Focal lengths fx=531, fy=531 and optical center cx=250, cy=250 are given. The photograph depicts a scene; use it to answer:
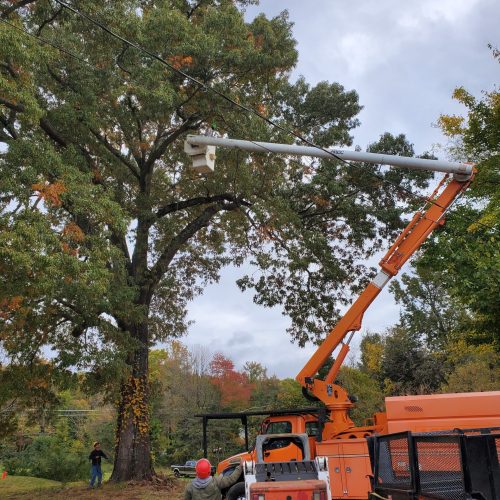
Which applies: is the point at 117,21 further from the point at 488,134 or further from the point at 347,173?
the point at 488,134

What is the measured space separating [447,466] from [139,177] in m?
18.8

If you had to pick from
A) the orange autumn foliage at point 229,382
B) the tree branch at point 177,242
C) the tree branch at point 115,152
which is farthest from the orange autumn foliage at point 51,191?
the orange autumn foliage at point 229,382

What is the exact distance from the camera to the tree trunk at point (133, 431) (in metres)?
19.8

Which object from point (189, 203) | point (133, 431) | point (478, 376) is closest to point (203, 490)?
point (133, 431)

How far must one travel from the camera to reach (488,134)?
21.7 meters

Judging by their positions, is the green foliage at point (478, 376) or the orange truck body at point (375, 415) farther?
the green foliage at point (478, 376)

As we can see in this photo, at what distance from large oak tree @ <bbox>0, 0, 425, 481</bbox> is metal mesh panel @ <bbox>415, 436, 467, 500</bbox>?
8984 millimetres

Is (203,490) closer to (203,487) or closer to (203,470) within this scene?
(203,487)

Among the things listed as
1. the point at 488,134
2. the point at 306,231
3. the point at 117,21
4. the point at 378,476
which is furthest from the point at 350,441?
the point at 488,134

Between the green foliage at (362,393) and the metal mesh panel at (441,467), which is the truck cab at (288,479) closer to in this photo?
the metal mesh panel at (441,467)

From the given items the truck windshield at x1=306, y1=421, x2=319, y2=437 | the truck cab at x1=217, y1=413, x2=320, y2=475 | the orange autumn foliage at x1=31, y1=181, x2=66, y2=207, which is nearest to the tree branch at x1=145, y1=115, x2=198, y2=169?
the orange autumn foliage at x1=31, y1=181, x2=66, y2=207

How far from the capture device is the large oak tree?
44.5 feet

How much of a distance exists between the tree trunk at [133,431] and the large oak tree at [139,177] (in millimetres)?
53

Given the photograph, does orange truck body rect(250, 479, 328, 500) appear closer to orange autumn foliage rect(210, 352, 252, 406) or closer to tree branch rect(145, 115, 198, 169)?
tree branch rect(145, 115, 198, 169)
